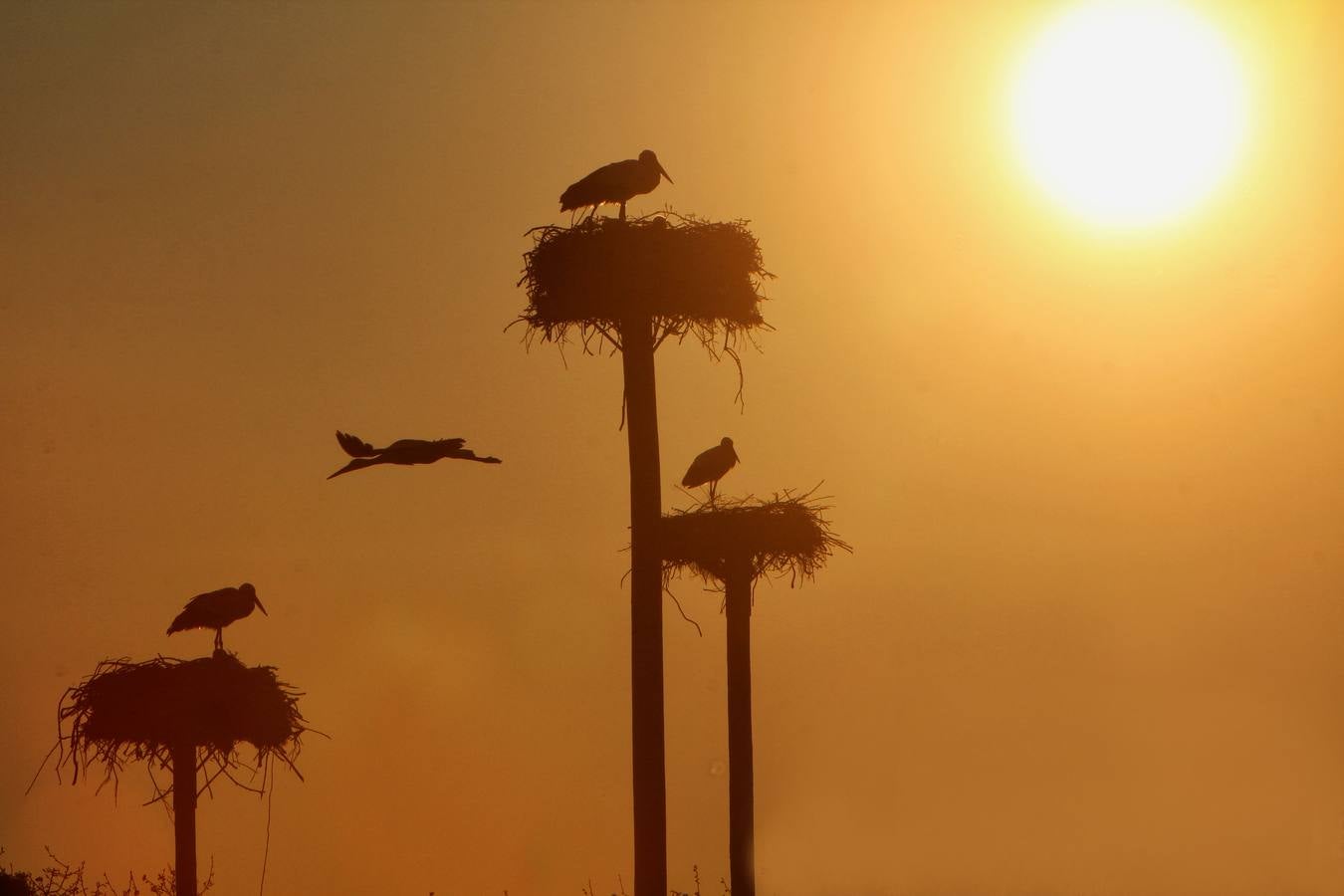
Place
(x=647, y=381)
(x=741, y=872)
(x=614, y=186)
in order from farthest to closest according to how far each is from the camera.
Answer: (x=741, y=872), (x=614, y=186), (x=647, y=381)

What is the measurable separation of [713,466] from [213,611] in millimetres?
6394

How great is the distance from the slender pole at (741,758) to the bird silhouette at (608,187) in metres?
4.58

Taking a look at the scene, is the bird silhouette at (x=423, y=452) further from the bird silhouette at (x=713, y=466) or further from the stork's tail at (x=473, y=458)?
the bird silhouette at (x=713, y=466)

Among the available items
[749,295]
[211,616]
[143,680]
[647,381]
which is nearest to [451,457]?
[647,381]

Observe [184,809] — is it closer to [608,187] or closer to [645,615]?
[645,615]

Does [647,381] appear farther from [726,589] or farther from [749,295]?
[726,589]

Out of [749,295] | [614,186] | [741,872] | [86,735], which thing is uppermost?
[614,186]

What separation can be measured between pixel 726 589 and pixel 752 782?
6.91 ft

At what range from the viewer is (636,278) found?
593 inches

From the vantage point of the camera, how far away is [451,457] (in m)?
14.9

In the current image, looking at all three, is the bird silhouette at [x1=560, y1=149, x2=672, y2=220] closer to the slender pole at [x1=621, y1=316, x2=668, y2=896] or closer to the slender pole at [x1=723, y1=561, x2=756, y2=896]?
the slender pole at [x1=621, y1=316, x2=668, y2=896]

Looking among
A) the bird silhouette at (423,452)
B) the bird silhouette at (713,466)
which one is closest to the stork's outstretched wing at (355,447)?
the bird silhouette at (423,452)

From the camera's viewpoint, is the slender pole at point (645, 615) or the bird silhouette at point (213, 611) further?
the bird silhouette at point (213, 611)

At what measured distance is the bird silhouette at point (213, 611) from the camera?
1889 cm
